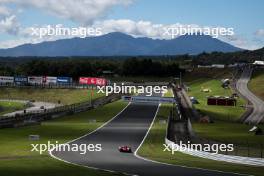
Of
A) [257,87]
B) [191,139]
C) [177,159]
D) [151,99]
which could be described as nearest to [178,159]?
[177,159]

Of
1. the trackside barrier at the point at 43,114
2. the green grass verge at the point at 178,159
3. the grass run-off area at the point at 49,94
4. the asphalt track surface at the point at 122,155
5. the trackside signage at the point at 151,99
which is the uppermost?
the grass run-off area at the point at 49,94

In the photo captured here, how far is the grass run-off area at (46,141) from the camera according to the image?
3944 cm

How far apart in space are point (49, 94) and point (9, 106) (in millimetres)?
26136

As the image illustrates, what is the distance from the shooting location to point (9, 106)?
131 metres

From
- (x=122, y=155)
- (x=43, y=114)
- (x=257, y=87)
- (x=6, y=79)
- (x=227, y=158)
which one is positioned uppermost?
(x=6, y=79)

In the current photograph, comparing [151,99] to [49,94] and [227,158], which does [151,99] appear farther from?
[227,158]

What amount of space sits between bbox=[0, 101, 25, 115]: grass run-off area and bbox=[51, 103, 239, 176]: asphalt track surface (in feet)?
104

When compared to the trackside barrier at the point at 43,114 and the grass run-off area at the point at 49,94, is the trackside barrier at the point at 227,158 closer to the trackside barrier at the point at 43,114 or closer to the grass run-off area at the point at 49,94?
the trackside barrier at the point at 43,114

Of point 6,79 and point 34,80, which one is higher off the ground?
point 6,79

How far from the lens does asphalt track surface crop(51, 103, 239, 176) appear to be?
4050 cm

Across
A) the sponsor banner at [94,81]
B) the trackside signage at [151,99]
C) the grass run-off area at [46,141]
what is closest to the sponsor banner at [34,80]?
→ the sponsor banner at [94,81]

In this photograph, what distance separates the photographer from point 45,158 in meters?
47.9

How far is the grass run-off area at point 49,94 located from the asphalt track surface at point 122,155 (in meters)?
52.3

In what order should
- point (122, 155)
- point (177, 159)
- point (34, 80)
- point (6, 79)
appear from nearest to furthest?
point (177, 159)
point (122, 155)
point (6, 79)
point (34, 80)
